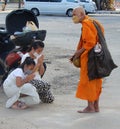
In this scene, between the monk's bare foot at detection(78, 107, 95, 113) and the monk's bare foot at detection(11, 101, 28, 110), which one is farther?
the monk's bare foot at detection(11, 101, 28, 110)

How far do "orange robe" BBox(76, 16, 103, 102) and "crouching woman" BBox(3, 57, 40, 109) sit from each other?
790 mm

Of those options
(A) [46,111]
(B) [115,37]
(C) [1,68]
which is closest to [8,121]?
(A) [46,111]

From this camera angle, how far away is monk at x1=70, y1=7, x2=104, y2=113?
25.3ft

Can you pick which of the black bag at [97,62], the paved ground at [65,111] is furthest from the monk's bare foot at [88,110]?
the black bag at [97,62]

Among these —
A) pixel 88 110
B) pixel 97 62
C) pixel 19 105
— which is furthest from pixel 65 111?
pixel 97 62

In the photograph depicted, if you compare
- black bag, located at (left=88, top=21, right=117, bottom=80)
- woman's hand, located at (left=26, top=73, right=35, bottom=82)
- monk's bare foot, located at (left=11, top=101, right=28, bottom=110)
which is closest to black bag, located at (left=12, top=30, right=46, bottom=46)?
woman's hand, located at (left=26, top=73, right=35, bottom=82)

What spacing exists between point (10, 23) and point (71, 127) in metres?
4.45

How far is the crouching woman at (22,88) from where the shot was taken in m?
8.24

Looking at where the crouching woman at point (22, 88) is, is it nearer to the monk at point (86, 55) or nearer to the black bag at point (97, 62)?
the monk at point (86, 55)

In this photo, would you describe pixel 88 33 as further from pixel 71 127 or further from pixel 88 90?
pixel 71 127

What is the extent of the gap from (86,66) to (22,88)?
1.14 m

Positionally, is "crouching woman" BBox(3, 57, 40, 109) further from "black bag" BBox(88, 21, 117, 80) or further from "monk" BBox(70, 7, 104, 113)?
"black bag" BBox(88, 21, 117, 80)

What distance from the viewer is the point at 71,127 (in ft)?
23.8

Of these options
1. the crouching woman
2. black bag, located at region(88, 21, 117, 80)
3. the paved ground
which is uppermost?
black bag, located at region(88, 21, 117, 80)
